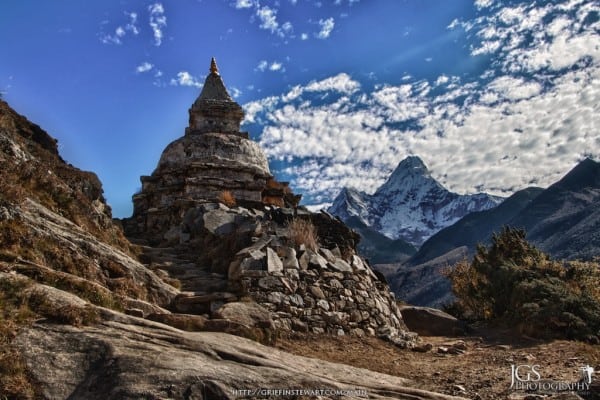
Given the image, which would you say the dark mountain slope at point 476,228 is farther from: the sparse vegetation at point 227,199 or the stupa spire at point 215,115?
the sparse vegetation at point 227,199

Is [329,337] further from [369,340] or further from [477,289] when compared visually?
[477,289]

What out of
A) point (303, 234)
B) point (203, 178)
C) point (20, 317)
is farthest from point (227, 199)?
point (20, 317)

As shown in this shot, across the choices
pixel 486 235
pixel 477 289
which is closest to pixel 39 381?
pixel 477 289

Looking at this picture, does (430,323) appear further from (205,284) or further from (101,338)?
(101,338)

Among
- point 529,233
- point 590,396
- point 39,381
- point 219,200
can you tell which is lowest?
point 590,396

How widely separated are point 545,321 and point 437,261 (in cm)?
5843

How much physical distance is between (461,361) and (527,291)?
6.09m

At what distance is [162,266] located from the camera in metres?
12.0

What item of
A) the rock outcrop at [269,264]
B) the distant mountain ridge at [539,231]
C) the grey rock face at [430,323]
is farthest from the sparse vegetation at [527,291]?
the distant mountain ridge at [539,231]

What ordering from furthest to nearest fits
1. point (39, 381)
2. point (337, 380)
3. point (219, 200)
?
point (219, 200) → point (337, 380) → point (39, 381)

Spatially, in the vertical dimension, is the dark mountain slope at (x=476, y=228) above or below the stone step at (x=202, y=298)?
→ above

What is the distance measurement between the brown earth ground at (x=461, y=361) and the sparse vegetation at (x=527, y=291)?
1.40 m

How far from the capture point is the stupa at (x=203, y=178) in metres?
19.6

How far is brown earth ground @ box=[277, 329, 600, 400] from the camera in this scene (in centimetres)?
773
